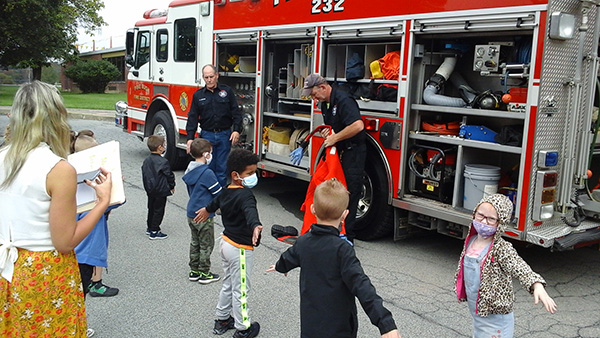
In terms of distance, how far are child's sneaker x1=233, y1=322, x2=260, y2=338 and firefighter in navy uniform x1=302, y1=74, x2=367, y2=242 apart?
213 centimetres

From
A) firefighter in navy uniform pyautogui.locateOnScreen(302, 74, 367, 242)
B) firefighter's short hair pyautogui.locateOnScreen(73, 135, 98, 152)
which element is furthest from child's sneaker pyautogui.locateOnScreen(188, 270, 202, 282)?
firefighter in navy uniform pyautogui.locateOnScreen(302, 74, 367, 242)

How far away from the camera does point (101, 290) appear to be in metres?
4.94

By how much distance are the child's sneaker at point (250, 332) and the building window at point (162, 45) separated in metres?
7.01

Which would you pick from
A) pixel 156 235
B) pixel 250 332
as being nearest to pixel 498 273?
pixel 250 332

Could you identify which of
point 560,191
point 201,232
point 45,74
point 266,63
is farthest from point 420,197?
point 45,74

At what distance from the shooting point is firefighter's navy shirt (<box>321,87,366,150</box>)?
5.95 metres

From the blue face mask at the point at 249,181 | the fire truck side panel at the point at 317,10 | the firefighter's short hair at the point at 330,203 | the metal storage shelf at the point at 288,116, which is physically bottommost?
the blue face mask at the point at 249,181

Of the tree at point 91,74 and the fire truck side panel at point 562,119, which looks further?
the tree at point 91,74

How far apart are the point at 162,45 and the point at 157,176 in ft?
16.0

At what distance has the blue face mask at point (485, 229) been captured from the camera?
311 cm

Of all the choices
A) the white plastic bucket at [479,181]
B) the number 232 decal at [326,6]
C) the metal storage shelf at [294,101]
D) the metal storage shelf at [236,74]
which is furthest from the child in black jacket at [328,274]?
the metal storage shelf at [236,74]

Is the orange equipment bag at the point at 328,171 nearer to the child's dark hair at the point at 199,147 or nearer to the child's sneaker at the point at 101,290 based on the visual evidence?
the child's dark hair at the point at 199,147

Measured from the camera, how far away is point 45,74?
53750 millimetres

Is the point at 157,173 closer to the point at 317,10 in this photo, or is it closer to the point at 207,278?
the point at 207,278
